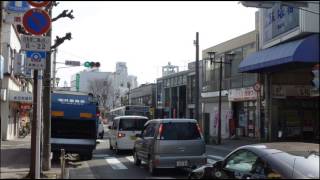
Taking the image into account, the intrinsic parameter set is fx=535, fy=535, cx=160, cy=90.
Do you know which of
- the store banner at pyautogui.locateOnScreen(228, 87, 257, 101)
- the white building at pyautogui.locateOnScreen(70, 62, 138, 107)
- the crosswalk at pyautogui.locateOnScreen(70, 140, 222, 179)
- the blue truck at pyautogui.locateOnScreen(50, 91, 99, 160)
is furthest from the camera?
the white building at pyautogui.locateOnScreen(70, 62, 138, 107)

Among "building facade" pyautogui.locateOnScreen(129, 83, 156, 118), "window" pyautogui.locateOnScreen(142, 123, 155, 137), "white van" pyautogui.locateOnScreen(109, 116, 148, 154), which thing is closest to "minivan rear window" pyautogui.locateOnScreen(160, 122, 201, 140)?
"window" pyautogui.locateOnScreen(142, 123, 155, 137)

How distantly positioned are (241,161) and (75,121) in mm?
13867

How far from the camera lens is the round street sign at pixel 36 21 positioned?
40.2 feet

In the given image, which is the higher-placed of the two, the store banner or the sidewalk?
the store banner

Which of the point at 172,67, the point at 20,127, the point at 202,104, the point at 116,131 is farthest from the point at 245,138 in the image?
the point at 172,67

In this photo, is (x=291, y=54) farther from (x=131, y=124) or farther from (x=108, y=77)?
(x=108, y=77)

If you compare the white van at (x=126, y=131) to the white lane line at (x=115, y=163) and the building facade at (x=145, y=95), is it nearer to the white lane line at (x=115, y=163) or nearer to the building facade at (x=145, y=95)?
the white lane line at (x=115, y=163)

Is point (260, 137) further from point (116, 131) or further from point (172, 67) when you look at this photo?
point (172, 67)

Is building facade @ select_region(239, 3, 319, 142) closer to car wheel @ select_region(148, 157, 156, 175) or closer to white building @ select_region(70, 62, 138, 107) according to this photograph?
car wheel @ select_region(148, 157, 156, 175)

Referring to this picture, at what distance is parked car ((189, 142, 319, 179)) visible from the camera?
8242 millimetres

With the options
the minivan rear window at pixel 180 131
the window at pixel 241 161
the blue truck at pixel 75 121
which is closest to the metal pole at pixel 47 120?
the minivan rear window at pixel 180 131

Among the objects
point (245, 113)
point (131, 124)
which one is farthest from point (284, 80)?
point (131, 124)

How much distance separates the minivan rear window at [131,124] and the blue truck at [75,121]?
428 cm

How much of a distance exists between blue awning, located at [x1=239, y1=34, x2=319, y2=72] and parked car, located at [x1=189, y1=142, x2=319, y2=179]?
15.7 metres
